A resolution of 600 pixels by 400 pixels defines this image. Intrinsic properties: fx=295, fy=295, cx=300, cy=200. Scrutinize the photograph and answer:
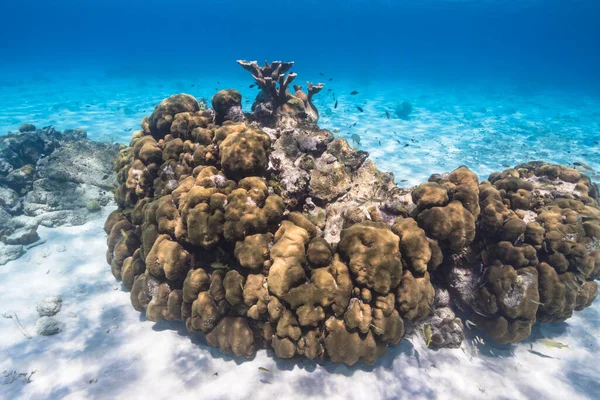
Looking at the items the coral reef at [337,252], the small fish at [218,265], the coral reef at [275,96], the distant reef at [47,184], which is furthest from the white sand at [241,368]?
the coral reef at [275,96]

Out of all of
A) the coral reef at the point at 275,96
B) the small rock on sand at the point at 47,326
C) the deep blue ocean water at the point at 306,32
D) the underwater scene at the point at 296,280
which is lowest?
the small rock on sand at the point at 47,326

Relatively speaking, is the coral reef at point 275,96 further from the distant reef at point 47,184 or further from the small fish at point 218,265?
the distant reef at point 47,184

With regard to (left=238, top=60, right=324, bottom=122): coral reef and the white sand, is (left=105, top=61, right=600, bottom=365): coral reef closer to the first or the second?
the white sand

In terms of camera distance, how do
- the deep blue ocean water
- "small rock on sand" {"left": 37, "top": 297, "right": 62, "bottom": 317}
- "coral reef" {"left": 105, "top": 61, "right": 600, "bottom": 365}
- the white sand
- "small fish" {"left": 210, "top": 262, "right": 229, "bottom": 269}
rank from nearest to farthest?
"coral reef" {"left": 105, "top": 61, "right": 600, "bottom": 365} < the white sand < "small fish" {"left": 210, "top": 262, "right": 229, "bottom": 269} < "small rock on sand" {"left": 37, "top": 297, "right": 62, "bottom": 317} < the deep blue ocean water

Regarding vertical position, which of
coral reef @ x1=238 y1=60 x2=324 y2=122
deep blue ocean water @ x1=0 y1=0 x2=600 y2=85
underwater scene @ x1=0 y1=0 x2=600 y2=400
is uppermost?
deep blue ocean water @ x1=0 y1=0 x2=600 y2=85

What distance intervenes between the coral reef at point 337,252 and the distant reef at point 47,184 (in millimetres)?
5341

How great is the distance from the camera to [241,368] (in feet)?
→ 16.5

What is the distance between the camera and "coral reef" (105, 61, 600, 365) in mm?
4602

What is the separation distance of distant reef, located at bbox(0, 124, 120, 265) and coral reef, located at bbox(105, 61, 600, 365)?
5.34 meters

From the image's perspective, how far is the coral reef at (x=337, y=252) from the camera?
460 cm

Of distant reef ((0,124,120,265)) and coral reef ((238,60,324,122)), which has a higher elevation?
coral reef ((238,60,324,122))

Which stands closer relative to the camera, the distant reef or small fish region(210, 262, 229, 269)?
small fish region(210, 262, 229, 269)

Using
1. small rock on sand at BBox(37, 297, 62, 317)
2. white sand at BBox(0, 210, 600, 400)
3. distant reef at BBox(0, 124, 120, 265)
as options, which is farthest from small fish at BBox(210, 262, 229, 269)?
distant reef at BBox(0, 124, 120, 265)

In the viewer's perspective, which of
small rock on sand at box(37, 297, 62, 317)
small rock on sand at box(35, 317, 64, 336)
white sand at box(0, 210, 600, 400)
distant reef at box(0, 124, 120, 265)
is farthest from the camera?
distant reef at box(0, 124, 120, 265)
